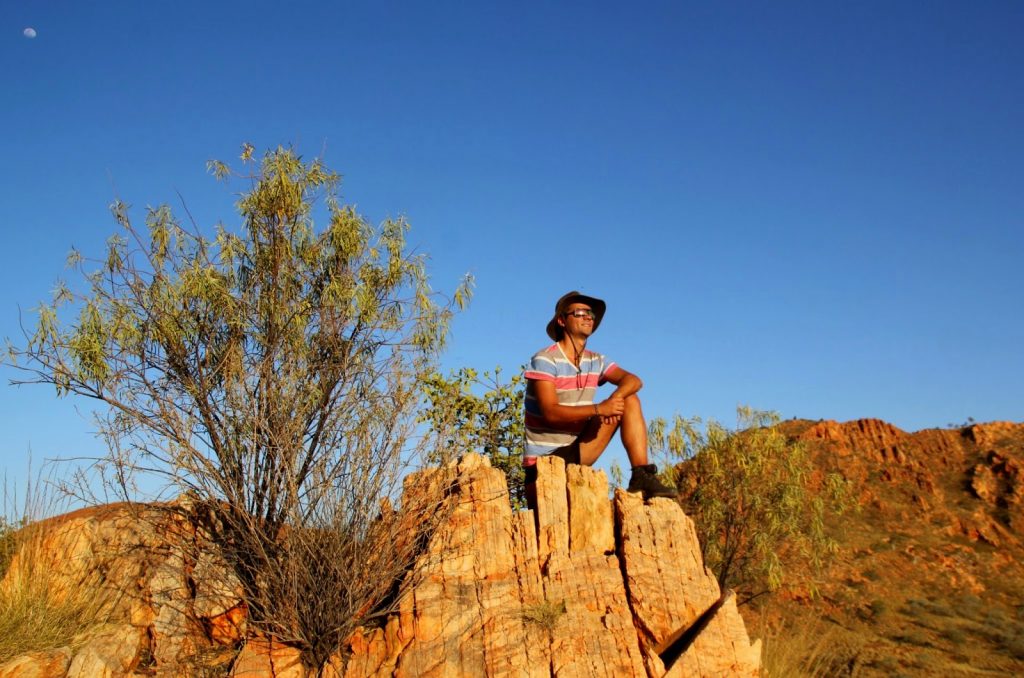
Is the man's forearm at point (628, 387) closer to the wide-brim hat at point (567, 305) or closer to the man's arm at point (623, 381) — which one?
the man's arm at point (623, 381)

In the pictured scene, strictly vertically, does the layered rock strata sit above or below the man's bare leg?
below

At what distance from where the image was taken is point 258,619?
18.8ft

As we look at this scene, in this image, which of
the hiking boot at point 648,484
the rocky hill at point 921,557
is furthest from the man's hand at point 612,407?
the rocky hill at point 921,557

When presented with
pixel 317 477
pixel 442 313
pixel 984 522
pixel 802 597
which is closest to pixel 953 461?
pixel 984 522

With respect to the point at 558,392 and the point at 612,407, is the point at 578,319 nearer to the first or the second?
the point at 558,392

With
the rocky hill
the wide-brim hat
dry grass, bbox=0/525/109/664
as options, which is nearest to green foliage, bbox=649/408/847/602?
the rocky hill

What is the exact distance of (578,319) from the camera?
7.04 m

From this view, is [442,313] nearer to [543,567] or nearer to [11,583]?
[543,567]

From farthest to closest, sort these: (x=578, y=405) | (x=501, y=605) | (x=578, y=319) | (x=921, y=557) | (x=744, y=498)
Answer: (x=921, y=557)
(x=744, y=498)
(x=578, y=319)
(x=578, y=405)
(x=501, y=605)

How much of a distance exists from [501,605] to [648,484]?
5.25ft

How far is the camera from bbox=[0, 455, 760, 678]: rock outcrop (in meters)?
5.02

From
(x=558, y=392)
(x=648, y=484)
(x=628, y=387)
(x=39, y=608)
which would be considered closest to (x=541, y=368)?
(x=558, y=392)

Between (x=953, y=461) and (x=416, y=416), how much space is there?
22937mm

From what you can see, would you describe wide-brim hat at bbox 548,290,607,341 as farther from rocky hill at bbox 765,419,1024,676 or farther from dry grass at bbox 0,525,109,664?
rocky hill at bbox 765,419,1024,676
